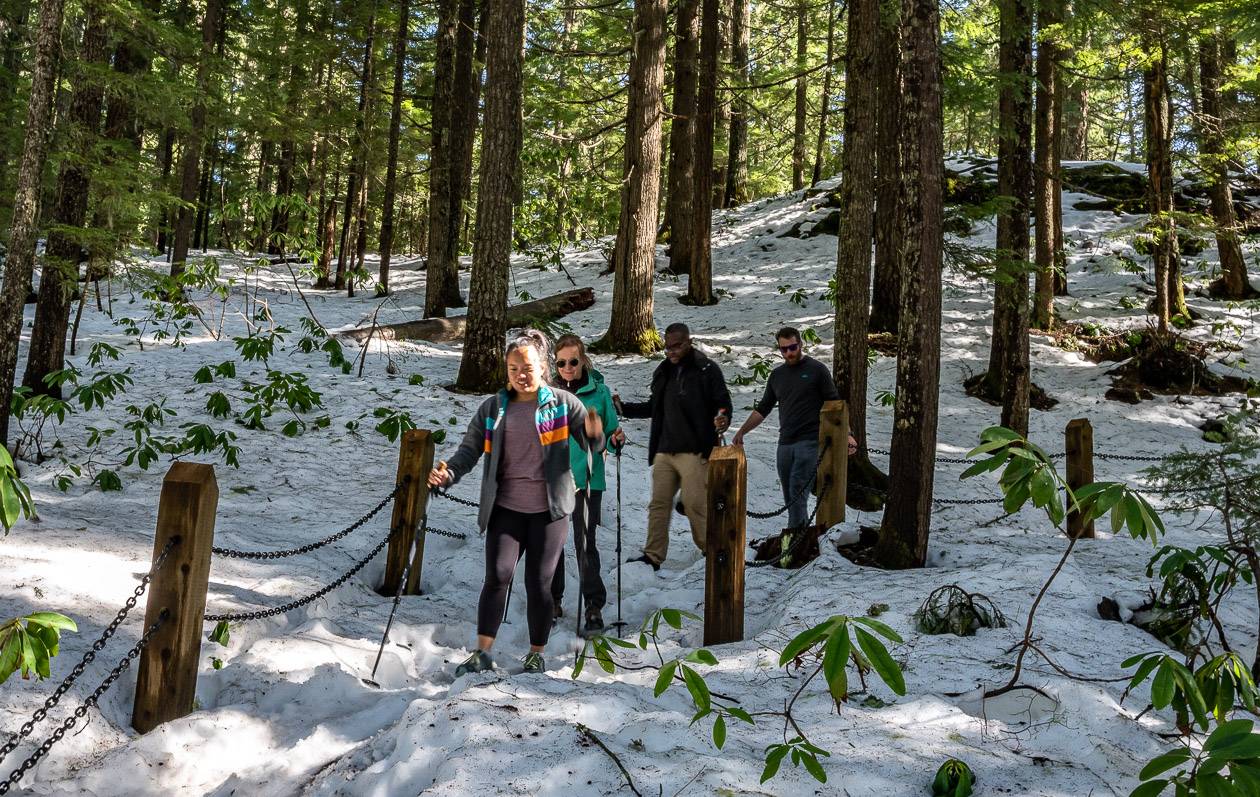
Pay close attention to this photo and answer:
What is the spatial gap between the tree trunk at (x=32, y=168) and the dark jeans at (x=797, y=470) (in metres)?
6.38

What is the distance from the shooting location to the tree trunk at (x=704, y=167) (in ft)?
53.0

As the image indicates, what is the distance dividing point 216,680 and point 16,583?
54.8 inches

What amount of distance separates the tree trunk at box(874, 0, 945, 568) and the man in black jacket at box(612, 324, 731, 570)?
4.78 feet

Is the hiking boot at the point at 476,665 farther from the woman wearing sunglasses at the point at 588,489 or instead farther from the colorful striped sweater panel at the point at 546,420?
the colorful striped sweater panel at the point at 546,420

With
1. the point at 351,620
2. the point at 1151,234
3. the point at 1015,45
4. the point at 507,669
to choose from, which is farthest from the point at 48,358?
the point at 1151,234

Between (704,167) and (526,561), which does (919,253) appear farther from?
(704,167)

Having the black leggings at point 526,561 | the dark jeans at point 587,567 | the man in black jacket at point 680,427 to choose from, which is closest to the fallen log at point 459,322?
the man in black jacket at point 680,427

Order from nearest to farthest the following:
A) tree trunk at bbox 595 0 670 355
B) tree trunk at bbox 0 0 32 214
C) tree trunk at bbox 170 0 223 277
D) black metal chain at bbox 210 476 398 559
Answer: black metal chain at bbox 210 476 398 559
tree trunk at bbox 0 0 32 214
tree trunk at bbox 595 0 670 355
tree trunk at bbox 170 0 223 277

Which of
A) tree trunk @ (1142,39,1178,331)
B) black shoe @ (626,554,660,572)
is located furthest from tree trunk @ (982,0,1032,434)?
black shoe @ (626,554,660,572)

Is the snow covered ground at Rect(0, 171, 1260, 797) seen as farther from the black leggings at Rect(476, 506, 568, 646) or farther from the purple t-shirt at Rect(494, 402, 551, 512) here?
the purple t-shirt at Rect(494, 402, 551, 512)

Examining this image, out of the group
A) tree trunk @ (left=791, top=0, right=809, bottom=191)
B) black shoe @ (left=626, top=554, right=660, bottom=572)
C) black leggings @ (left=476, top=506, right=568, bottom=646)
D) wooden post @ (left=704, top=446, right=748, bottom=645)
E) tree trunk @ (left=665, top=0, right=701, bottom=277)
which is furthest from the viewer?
tree trunk @ (left=791, top=0, right=809, bottom=191)

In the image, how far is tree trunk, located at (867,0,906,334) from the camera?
11.6 meters

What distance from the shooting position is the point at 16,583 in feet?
15.0

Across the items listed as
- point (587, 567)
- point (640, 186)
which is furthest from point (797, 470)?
point (640, 186)
